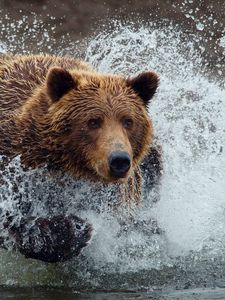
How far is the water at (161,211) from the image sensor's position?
7.79 meters

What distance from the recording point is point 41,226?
7973 mm

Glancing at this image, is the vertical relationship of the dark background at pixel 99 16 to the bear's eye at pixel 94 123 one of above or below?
above

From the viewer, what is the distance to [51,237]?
7.89m

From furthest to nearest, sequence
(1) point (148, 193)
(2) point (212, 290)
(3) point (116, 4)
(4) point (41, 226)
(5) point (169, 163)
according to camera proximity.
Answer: (3) point (116, 4)
(5) point (169, 163)
(1) point (148, 193)
(4) point (41, 226)
(2) point (212, 290)

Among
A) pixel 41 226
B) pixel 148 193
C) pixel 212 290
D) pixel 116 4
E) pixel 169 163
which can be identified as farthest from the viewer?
pixel 116 4

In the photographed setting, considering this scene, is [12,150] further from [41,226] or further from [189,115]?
[189,115]

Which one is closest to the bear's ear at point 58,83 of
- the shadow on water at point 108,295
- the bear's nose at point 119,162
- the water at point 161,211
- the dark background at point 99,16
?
the water at point 161,211

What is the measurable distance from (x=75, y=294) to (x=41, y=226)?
0.76 m

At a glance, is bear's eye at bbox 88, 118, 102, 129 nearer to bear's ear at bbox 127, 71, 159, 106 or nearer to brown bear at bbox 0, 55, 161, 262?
brown bear at bbox 0, 55, 161, 262

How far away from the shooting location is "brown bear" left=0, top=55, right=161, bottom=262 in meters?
7.84

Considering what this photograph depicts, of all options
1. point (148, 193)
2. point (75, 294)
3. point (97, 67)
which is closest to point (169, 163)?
point (148, 193)

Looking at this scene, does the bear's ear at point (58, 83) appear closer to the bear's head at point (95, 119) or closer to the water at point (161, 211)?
the bear's head at point (95, 119)

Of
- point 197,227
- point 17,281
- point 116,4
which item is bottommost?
point 17,281

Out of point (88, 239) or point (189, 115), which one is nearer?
point (88, 239)
